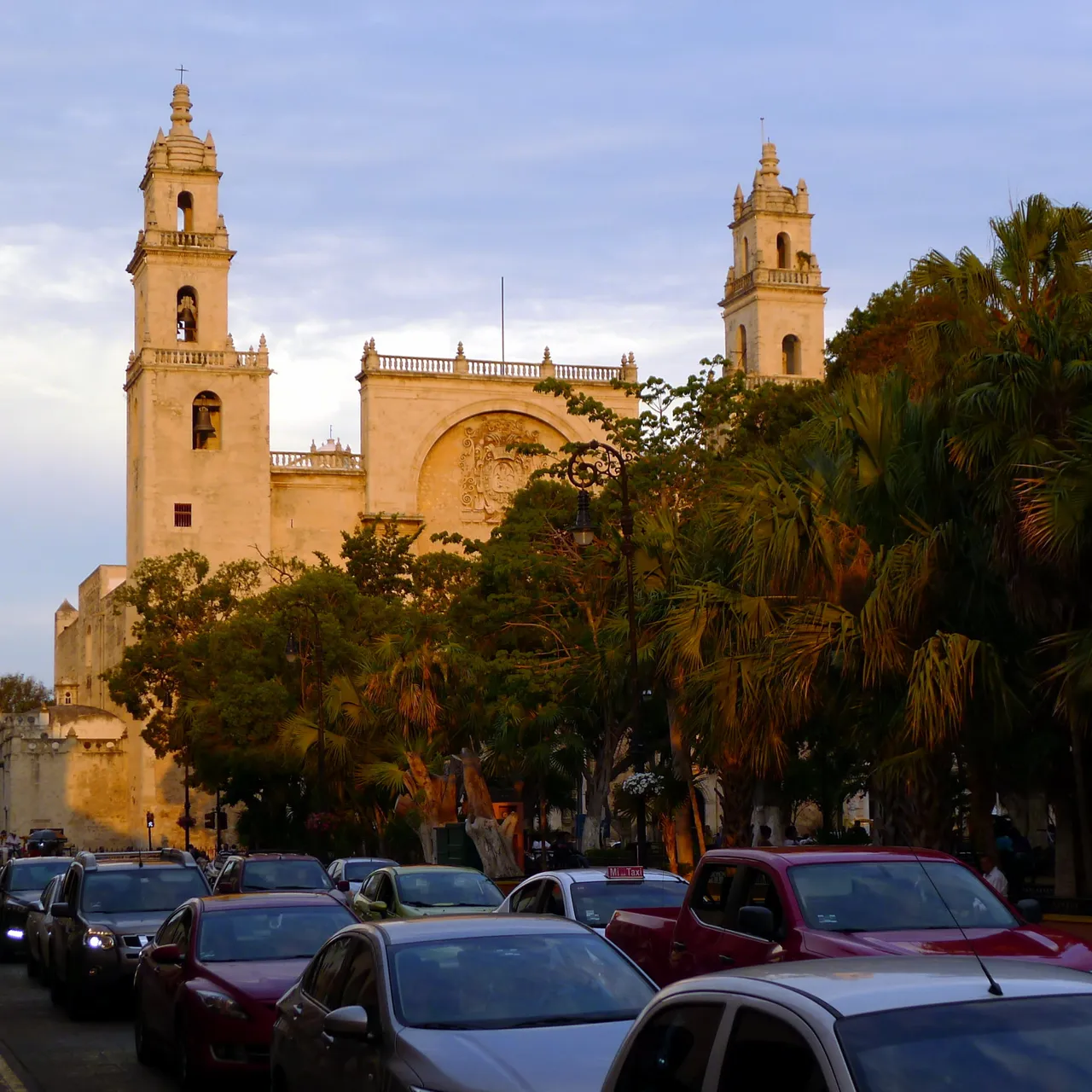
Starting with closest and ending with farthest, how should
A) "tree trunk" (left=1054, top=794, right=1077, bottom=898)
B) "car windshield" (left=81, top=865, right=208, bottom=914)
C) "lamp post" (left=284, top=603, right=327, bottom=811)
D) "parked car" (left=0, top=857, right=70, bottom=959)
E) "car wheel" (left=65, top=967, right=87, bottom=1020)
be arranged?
1. "car wheel" (left=65, top=967, right=87, bottom=1020)
2. "car windshield" (left=81, top=865, right=208, bottom=914)
3. "tree trunk" (left=1054, top=794, right=1077, bottom=898)
4. "parked car" (left=0, top=857, right=70, bottom=959)
5. "lamp post" (left=284, top=603, right=327, bottom=811)

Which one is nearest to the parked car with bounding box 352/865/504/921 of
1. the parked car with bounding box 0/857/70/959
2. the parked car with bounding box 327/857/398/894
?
the parked car with bounding box 327/857/398/894

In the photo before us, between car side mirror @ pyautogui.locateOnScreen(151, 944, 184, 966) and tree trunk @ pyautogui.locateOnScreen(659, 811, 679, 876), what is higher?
car side mirror @ pyautogui.locateOnScreen(151, 944, 184, 966)

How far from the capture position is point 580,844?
38.2 metres

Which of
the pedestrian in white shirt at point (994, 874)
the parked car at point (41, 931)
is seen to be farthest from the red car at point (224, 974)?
the pedestrian in white shirt at point (994, 874)

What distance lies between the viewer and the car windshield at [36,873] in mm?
27453

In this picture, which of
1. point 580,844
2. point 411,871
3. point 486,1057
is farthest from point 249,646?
point 486,1057

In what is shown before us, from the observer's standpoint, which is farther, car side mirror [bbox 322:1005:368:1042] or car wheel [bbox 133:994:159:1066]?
car wheel [bbox 133:994:159:1066]

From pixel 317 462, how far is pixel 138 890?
55.6m

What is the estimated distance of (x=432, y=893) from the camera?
690 inches

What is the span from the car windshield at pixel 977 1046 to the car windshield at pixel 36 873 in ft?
80.6

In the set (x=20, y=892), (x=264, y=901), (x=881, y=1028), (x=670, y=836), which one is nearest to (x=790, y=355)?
(x=670, y=836)

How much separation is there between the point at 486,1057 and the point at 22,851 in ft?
197

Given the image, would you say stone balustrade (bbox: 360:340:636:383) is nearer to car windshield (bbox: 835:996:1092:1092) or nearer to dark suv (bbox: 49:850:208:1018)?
dark suv (bbox: 49:850:208:1018)

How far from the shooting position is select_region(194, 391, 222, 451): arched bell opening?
70.7m
